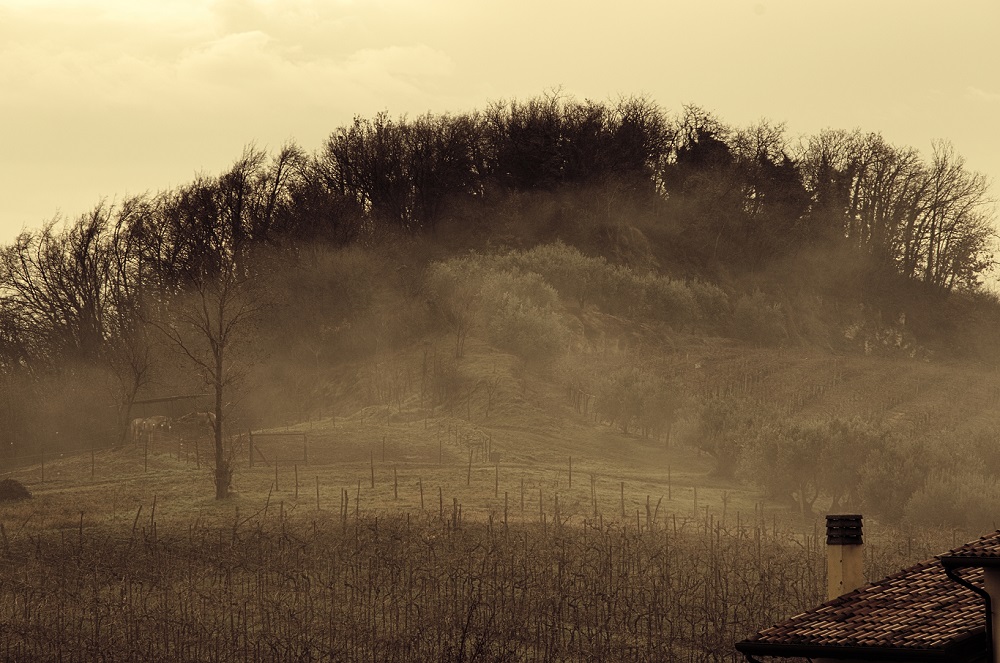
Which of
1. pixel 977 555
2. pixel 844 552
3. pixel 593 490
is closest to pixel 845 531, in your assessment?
pixel 844 552

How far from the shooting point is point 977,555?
→ 10875 mm

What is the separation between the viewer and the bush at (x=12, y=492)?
40156 millimetres

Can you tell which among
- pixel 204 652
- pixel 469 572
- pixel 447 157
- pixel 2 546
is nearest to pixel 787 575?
pixel 469 572

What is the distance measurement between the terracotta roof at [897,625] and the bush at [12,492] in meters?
32.0

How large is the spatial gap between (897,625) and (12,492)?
34.0 m

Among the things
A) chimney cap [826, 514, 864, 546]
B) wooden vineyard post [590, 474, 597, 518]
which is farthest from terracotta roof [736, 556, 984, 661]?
wooden vineyard post [590, 474, 597, 518]

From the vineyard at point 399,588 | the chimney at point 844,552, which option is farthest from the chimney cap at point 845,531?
the vineyard at point 399,588

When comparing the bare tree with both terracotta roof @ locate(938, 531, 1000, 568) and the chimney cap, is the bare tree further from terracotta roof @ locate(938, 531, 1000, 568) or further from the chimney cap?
terracotta roof @ locate(938, 531, 1000, 568)

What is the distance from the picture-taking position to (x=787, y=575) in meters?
29.1

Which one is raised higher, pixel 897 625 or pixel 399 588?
pixel 897 625

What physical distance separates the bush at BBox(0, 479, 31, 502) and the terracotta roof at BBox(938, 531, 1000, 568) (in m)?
34.8

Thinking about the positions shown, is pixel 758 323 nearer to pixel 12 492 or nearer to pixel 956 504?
pixel 956 504

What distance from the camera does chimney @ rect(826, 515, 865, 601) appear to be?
663 inches

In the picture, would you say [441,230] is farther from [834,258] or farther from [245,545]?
[245,545]
